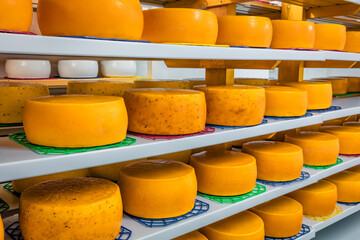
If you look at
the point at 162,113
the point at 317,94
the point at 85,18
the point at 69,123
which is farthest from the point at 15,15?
the point at 317,94

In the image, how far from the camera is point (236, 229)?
1.51 meters

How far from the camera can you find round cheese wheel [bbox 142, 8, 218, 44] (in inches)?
48.5

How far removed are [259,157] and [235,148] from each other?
40cm

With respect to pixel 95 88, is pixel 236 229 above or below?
below

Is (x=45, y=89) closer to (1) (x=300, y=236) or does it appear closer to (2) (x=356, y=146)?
(1) (x=300, y=236)

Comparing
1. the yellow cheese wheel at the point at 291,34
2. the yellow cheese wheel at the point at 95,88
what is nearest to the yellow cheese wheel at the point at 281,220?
the yellow cheese wheel at the point at 291,34

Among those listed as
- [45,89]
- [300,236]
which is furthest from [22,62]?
[300,236]

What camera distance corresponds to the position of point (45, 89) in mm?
1314

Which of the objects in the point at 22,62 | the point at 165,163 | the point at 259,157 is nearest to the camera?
the point at 165,163

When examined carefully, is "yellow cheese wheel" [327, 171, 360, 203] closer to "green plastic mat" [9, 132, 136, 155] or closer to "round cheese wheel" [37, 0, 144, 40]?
"green plastic mat" [9, 132, 136, 155]

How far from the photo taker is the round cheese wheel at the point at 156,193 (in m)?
1.23

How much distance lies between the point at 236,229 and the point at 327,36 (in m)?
1.14

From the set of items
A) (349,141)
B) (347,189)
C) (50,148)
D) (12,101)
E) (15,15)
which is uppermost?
(15,15)

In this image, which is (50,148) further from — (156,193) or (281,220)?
(281,220)
